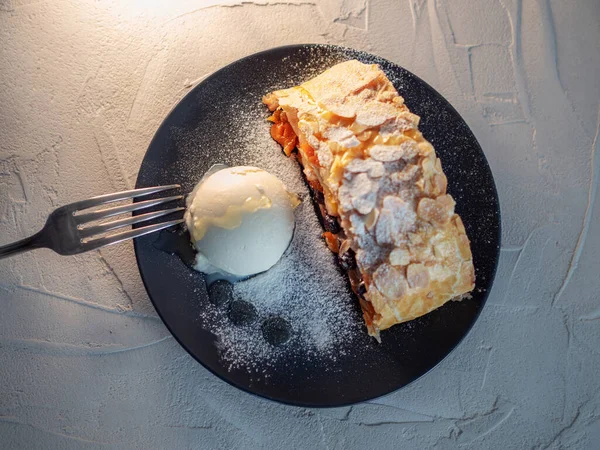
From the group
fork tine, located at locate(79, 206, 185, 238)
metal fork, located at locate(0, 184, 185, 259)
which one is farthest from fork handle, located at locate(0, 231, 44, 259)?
fork tine, located at locate(79, 206, 185, 238)

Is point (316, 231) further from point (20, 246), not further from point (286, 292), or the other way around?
point (20, 246)

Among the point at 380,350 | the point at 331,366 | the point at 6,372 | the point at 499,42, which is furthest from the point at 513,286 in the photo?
the point at 6,372

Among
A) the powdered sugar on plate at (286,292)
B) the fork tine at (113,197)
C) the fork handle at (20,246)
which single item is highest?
the fork tine at (113,197)

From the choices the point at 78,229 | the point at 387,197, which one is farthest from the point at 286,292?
the point at 78,229

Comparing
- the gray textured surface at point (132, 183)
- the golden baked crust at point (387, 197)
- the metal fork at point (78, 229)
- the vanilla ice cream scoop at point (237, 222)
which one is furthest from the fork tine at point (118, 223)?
the golden baked crust at point (387, 197)

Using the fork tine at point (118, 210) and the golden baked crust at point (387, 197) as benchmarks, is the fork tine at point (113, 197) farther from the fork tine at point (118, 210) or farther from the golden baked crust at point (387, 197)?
the golden baked crust at point (387, 197)

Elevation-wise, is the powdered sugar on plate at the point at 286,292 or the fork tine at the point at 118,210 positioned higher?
the fork tine at the point at 118,210

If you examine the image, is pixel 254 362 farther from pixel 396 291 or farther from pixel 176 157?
pixel 176 157
